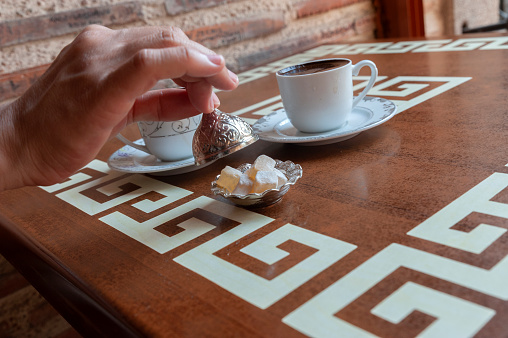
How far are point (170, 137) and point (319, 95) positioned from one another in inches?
8.8

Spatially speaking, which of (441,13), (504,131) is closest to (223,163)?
(504,131)

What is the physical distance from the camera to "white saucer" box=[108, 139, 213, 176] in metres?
0.70

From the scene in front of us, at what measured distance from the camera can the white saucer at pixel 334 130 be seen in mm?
682

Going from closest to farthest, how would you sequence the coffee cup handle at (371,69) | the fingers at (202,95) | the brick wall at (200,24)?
the fingers at (202,95)
the coffee cup handle at (371,69)
the brick wall at (200,24)

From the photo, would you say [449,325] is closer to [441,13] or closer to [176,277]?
[176,277]

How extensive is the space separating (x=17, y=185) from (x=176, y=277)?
298 millimetres

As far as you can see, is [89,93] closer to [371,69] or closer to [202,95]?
[202,95]

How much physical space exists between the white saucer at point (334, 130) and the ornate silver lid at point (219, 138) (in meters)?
0.09

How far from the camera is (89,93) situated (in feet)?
1.79

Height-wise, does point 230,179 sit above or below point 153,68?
below

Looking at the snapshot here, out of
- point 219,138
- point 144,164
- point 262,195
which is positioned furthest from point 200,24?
point 262,195

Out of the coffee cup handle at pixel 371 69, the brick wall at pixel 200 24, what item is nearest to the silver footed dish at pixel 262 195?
the coffee cup handle at pixel 371 69

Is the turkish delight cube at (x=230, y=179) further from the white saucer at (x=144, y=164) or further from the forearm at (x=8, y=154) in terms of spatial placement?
the forearm at (x=8, y=154)

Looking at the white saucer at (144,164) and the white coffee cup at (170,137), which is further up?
the white coffee cup at (170,137)
